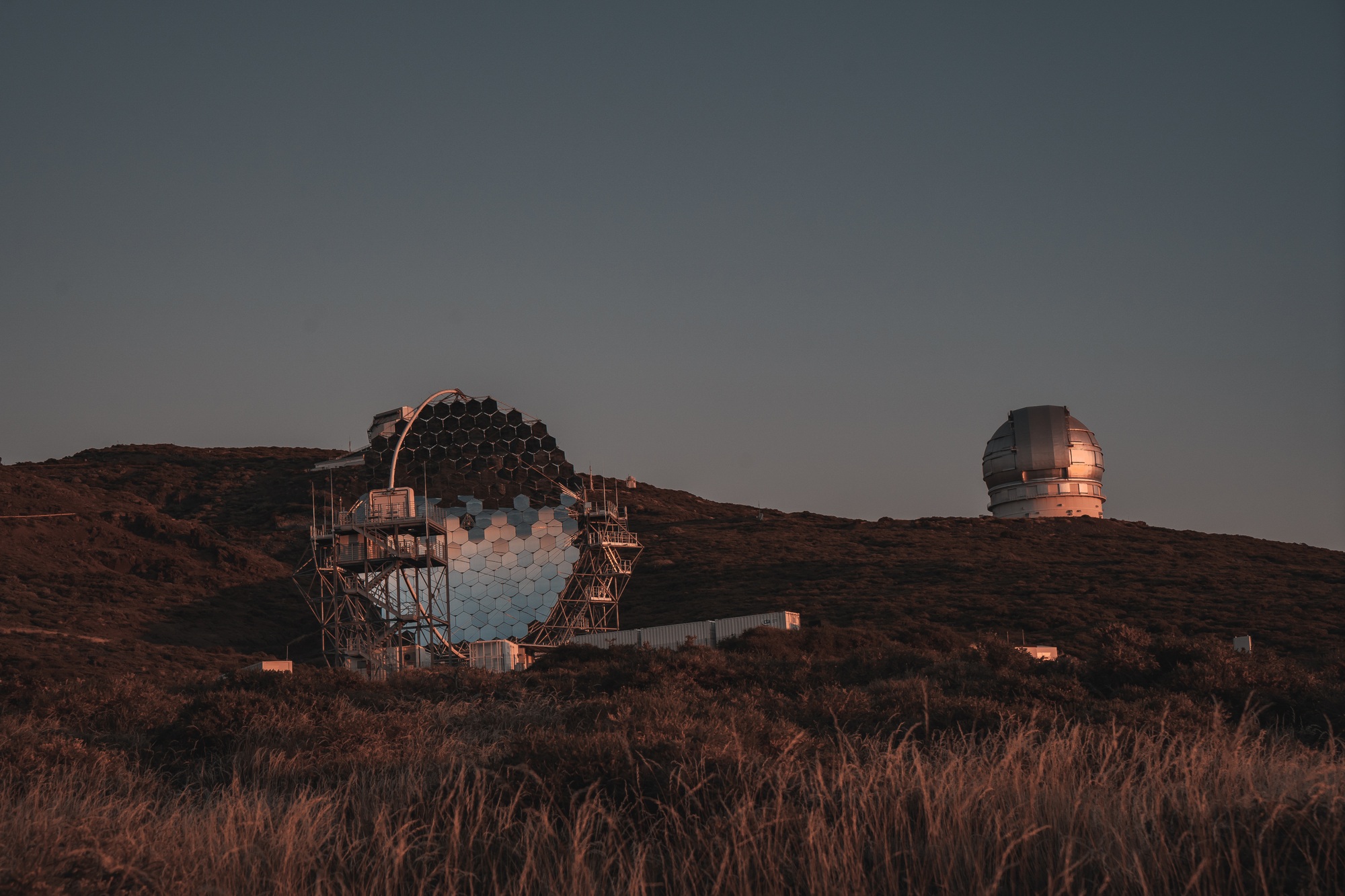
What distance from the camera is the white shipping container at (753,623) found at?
4112cm

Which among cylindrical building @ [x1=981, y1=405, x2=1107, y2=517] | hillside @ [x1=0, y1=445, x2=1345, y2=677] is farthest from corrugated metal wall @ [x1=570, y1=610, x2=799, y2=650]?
cylindrical building @ [x1=981, y1=405, x2=1107, y2=517]

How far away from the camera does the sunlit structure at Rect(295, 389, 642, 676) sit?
128 feet

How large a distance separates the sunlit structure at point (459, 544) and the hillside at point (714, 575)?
299cm

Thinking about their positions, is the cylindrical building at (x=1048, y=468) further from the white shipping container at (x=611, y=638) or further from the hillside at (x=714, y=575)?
the white shipping container at (x=611, y=638)

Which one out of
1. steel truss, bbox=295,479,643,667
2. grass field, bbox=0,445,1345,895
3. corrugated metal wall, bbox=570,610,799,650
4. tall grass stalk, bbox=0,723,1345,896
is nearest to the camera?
tall grass stalk, bbox=0,723,1345,896

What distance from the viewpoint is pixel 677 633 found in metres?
43.2

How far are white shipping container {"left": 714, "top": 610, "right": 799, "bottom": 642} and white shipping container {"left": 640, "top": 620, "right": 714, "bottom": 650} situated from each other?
1.07 feet

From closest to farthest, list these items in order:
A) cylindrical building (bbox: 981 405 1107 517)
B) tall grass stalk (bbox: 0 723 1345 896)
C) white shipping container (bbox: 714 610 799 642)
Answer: tall grass stalk (bbox: 0 723 1345 896) → white shipping container (bbox: 714 610 799 642) → cylindrical building (bbox: 981 405 1107 517)

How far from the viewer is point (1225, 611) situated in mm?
48375

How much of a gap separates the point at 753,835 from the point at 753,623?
35635 millimetres

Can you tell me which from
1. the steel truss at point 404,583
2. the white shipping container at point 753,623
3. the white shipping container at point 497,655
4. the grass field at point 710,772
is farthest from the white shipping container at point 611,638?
the grass field at point 710,772

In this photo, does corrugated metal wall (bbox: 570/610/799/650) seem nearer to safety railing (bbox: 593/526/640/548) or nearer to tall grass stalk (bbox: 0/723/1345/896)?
safety railing (bbox: 593/526/640/548)

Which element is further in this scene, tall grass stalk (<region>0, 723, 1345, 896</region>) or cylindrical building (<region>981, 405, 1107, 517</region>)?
cylindrical building (<region>981, 405, 1107, 517</region>)

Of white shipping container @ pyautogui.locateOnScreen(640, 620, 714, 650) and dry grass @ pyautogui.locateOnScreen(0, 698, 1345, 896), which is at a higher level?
dry grass @ pyautogui.locateOnScreen(0, 698, 1345, 896)
